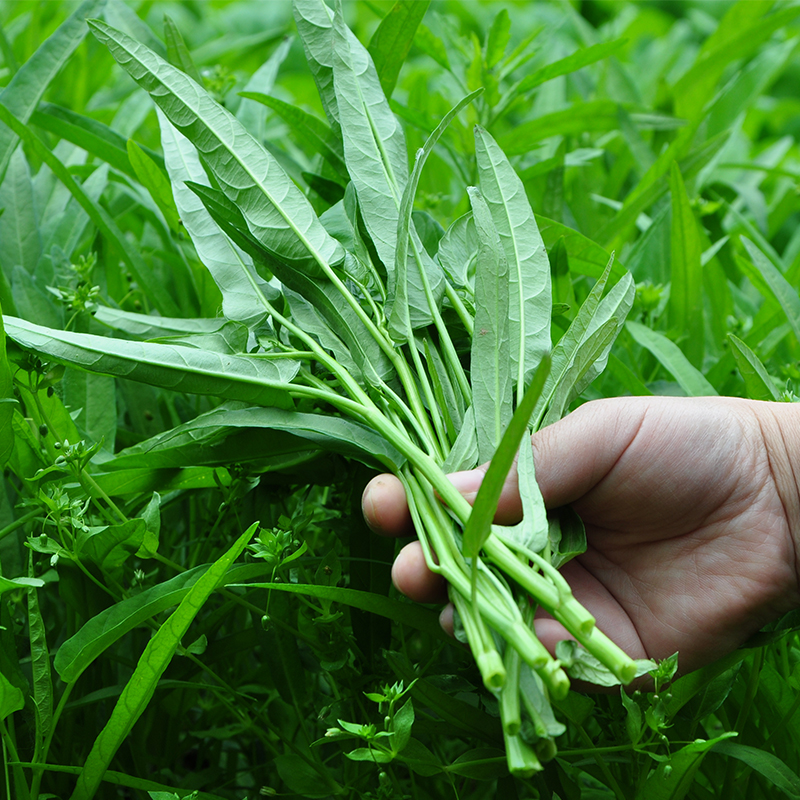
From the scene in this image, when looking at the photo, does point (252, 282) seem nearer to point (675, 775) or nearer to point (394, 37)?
point (394, 37)

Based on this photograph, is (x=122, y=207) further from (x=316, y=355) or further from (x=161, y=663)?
(x=161, y=663)

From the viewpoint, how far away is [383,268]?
718mm

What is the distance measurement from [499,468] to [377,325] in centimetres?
25

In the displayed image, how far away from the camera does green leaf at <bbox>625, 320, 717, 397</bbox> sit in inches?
30.5

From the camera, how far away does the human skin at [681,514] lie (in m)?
0.60

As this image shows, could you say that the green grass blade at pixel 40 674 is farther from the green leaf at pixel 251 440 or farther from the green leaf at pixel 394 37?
the green leaf at pixel 394 37

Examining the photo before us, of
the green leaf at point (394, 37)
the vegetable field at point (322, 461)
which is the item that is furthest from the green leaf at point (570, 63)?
the green leaf at point (394, 37)

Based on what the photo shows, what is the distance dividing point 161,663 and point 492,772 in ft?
0.78

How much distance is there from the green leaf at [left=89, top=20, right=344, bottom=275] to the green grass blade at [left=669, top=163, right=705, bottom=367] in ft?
1.45

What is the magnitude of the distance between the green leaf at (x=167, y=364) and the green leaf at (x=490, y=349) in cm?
14

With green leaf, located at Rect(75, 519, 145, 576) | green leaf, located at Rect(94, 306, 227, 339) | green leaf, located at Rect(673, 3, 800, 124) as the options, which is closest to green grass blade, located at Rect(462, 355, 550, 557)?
green leaf, located at Rect(75, 519, 145, 576)

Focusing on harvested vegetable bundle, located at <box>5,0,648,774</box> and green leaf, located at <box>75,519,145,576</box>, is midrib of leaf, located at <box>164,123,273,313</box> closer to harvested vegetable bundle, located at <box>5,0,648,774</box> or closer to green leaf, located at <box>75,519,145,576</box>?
harvested vegetable bundle, located at <box>5,0,648,774</box>

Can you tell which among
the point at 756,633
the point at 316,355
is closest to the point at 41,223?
the point at 316,355

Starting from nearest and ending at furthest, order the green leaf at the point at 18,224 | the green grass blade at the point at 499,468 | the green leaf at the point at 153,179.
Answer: the green grass blade at the point at 499,468, the green leaf at the point at 153,179, the green leaf at the point at 18,224
